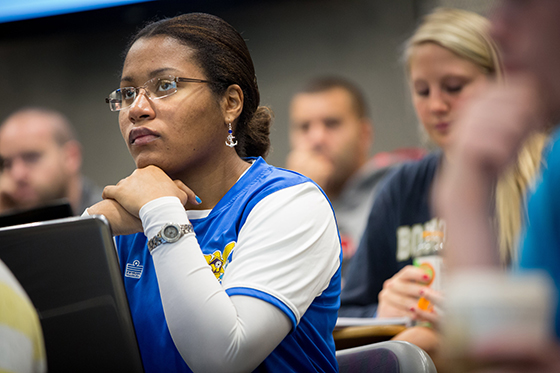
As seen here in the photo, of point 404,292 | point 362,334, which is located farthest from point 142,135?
point 404,292

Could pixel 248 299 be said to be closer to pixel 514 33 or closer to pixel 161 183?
pixel 161 183

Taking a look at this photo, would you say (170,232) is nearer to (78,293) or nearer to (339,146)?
(78,293)

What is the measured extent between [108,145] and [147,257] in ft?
9.75

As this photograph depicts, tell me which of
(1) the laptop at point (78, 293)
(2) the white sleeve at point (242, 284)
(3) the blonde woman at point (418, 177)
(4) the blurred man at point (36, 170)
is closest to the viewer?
(1) the laptop at point (78, 293)

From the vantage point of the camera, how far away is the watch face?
0.93m

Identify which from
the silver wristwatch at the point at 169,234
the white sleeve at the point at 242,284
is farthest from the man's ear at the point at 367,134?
the silver wristwatch at the point at 169,234

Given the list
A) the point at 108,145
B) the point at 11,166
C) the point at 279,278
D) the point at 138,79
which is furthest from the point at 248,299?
the point at 108,145

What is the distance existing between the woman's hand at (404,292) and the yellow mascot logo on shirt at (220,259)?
77 centimetres

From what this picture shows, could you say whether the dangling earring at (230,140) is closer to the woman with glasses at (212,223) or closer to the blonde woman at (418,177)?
the woman with glasses at (212,223)

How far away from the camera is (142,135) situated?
1170 mm

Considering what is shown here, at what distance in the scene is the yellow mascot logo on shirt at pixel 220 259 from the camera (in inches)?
40.4

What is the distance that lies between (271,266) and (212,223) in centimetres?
25

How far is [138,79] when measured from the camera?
119 centimetres

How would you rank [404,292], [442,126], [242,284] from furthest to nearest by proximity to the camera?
1. [442,126]
2. [404,292]
3. [242,284]
